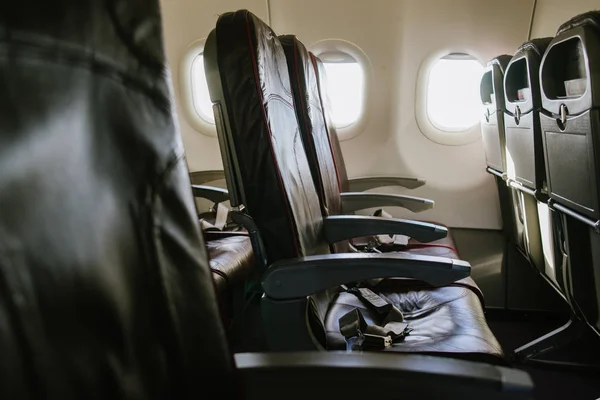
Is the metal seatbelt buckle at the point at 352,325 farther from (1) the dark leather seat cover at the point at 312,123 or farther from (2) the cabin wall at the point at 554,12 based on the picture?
(2) the cabin wall at the point at 554,12

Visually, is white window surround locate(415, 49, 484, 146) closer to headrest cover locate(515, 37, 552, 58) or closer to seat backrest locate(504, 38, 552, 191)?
seat backrest locate(504, 38, 552, 191)

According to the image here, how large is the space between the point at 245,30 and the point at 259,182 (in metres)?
0.41

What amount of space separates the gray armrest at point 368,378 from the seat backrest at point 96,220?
0.24ft

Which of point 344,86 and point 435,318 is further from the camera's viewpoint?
point 344,86

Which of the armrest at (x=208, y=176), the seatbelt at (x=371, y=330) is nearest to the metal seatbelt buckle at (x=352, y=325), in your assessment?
the seatbelt at (x=371, y=330)

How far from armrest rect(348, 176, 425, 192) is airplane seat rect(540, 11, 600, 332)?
47.7 inches

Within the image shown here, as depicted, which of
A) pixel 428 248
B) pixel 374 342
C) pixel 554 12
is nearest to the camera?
pixel 374 342

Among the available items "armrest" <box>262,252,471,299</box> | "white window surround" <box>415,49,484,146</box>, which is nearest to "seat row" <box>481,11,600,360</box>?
"armrest" <box>262,252,471,299</box>

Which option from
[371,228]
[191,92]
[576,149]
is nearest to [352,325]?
[371,228]

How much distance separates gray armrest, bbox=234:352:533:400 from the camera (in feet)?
2.32

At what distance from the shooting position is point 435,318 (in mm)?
1678

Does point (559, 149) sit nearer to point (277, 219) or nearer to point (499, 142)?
point (499, 142)

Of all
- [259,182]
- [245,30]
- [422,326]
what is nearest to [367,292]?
[422,326]

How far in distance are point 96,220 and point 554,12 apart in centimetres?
277
